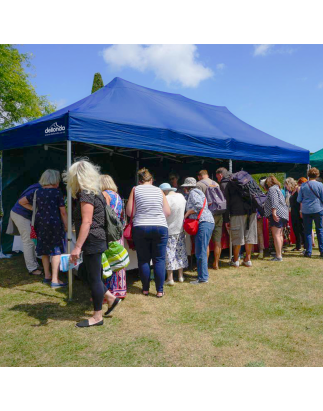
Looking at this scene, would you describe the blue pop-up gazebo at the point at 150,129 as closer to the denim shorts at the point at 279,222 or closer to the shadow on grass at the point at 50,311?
the denim shorts at the point at 279,222

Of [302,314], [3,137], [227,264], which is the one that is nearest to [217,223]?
[227,264]

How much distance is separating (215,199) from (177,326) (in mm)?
2291

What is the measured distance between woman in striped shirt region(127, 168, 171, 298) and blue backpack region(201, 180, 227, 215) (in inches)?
46.1

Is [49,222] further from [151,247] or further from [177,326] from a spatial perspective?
[177,326]

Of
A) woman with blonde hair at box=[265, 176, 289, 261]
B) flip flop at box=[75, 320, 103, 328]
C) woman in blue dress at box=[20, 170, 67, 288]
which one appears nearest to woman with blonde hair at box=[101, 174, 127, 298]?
flip flop at box=[75, 320, 103, 328]

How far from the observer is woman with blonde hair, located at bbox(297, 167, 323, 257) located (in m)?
6.00

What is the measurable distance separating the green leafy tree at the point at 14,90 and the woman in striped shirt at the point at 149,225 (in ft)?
52.7

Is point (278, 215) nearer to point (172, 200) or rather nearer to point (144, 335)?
point (172, 200)

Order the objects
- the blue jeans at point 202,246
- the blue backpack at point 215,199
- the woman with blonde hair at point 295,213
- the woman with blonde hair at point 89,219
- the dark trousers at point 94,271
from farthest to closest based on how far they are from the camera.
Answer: the woman with blonde hair at point 295,213, the blue backpack at point 215,199, the blue jeans at point 202,246, the dark trousers at point 94,271, the woman with blonde hair at point 89,219

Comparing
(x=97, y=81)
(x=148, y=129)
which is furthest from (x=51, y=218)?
(x=97, y=81)

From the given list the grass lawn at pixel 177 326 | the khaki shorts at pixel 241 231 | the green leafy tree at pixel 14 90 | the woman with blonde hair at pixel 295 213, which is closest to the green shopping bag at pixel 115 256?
the grass lawn at pixel 177 326

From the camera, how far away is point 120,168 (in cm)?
725

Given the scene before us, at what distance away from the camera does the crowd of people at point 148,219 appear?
302 centimetres

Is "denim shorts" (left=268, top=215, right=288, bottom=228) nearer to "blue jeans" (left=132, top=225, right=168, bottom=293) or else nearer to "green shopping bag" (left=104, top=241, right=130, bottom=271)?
"blue jeans" (left=132, top=225, right=168, bottom=293)
